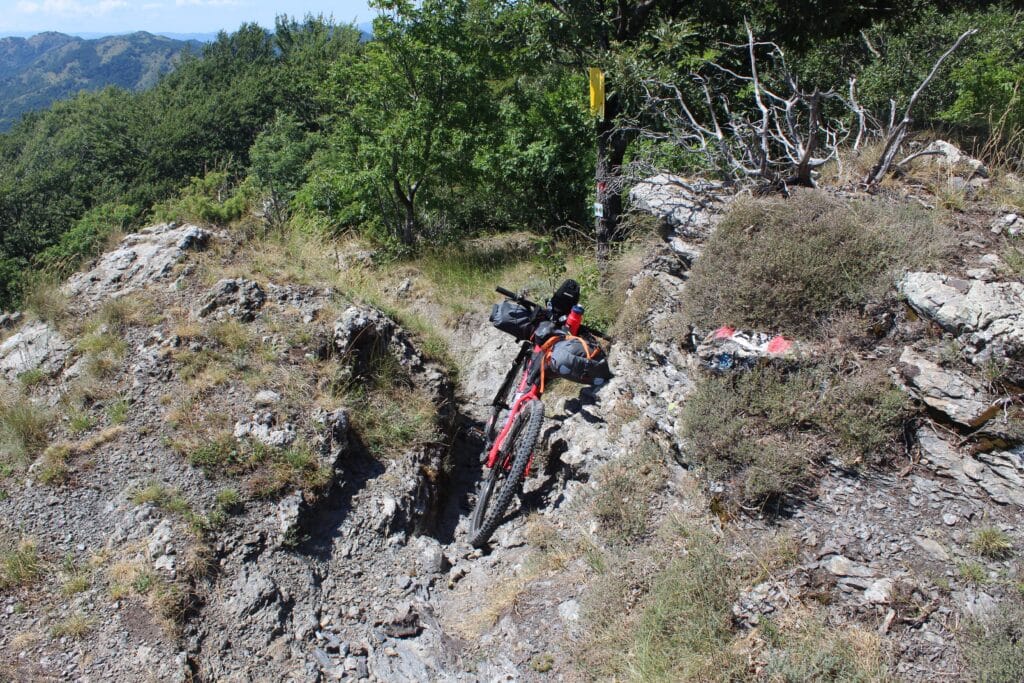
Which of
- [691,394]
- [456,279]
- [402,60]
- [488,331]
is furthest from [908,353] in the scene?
[402,60]

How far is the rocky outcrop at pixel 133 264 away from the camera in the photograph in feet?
20.0

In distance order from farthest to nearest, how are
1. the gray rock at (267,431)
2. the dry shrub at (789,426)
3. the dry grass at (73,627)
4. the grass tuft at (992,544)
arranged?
the gray rock at (267,431) → the dry shrub at (789,426) → the dry grass at (73,627) → the grass tuft at (992,544)

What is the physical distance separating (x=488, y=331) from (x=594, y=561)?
371cm

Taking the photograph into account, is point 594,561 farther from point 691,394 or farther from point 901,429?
point 901,429

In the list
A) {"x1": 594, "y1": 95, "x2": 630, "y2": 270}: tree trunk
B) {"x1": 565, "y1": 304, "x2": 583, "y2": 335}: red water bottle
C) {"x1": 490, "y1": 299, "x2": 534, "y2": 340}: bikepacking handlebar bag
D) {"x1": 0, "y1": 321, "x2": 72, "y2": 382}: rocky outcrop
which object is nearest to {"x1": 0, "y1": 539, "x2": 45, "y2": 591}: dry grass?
{"x1": 0, "y1": 321, "x2": 72, "y2": 382}: rocky outcrop

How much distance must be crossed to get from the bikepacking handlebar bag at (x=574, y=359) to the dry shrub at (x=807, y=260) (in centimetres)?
86

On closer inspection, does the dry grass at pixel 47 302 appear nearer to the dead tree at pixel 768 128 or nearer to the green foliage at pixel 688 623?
the green foliage at pixel 688 623

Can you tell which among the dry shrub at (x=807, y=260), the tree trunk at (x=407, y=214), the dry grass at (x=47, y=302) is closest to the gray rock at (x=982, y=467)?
the dry shrub at (x=807, y=260)

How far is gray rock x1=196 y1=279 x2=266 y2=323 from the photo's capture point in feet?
18.6

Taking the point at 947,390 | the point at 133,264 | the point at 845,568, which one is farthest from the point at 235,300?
the point at 947,390

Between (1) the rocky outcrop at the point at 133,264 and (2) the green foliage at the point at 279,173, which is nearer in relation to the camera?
(1) the rocky outcrop at the point at 133,264

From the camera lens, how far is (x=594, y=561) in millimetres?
3973

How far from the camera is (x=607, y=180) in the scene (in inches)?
287

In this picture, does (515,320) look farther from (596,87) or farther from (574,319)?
(596,87)
